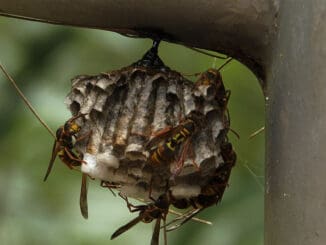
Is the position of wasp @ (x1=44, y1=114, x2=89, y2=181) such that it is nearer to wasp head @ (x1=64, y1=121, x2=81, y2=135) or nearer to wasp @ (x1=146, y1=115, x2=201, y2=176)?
wasp head @ (x1=64, y1=121, x2=81, y2=135)

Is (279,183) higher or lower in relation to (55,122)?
higher

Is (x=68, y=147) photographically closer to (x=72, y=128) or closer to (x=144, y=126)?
(x=72, y=128)

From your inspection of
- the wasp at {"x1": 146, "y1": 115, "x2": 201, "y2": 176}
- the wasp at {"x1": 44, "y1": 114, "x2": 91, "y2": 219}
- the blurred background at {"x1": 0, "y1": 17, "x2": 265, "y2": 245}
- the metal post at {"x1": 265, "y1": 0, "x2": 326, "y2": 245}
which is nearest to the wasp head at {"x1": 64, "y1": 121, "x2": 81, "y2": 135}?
the wasp at {"x1": 44, "y1": 114, "x2": 91, "y2": 219}

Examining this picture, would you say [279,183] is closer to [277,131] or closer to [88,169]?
[277,131]

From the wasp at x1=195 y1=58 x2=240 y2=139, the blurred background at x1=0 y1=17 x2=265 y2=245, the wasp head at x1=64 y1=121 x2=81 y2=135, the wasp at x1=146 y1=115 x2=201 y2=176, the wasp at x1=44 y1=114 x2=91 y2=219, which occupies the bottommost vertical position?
the blurred background at x1=0 y1=17 x2=265 y2=245

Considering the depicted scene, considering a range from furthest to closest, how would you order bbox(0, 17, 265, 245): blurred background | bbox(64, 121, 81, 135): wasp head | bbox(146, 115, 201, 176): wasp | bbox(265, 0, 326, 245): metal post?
bbox(0, 17, 265, 245): blurred background, bbox(64, 121, 81, 135): wasp head, bbox(146, 115, 201, 176): wasp, bbox(265, 0, 326, 245): metal post

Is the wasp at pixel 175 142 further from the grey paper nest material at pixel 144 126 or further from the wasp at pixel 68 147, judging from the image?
the wasp at pixel 68 147

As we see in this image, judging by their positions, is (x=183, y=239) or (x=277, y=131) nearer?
(x=277, y=131)

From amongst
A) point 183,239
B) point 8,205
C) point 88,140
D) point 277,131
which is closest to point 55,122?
point 8,205

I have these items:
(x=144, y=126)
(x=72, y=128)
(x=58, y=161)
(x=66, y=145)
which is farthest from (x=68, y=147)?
(x=58, y=161)
